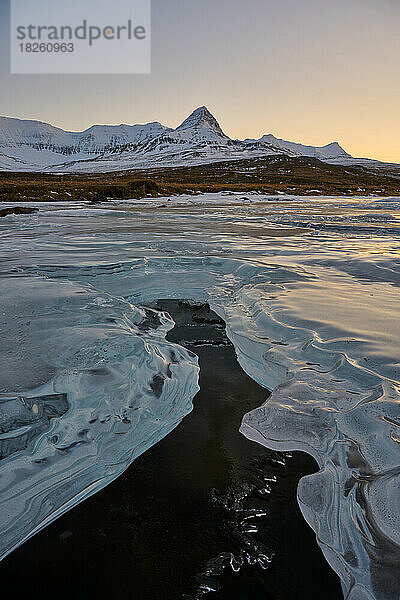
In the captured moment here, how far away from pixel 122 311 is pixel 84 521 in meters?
2.57

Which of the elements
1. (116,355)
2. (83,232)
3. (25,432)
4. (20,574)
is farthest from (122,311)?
(83,232)

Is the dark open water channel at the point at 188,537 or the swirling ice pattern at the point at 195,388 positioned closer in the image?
the dark open water channel at the point at 188,537

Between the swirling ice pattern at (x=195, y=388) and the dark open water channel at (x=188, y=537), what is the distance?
4.1 inches

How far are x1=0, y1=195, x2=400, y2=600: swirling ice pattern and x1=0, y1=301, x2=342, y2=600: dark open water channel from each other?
0.10 meters

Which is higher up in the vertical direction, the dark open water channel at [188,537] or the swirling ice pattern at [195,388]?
the swirling ice pattern at [195,388]

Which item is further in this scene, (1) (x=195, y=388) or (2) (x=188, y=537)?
(1) (x=195, y=388)

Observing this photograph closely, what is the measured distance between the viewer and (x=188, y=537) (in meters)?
1.91

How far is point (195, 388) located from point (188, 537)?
1338 millimetres

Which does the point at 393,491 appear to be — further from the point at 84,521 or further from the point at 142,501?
the point at 84,521

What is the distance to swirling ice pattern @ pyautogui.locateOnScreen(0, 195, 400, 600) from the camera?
1999 millimetres

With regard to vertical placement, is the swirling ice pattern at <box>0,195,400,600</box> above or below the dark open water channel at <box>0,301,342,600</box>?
above

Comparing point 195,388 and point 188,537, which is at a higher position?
point 195,388

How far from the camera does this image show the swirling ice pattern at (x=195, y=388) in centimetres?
200

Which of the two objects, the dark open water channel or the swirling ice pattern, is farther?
the swirling ice pattern
